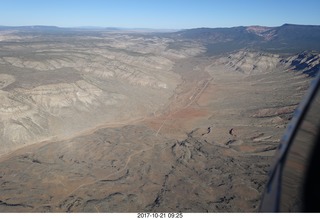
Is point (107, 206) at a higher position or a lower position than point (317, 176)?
lower

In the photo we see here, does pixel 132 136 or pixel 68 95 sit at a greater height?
pixel 68 95

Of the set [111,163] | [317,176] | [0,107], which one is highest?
[317,176]

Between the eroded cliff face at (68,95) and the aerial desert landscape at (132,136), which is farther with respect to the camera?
the eroded cliff face at (68,95)

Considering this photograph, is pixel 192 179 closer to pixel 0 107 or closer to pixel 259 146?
pixel 259 146

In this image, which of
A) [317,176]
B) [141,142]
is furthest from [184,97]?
[317,176]

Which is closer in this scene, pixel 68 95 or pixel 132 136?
pixel 132 136

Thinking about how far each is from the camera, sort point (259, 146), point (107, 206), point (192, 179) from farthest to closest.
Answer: point (259, 146) → point (192, 179) → point (107, 206)

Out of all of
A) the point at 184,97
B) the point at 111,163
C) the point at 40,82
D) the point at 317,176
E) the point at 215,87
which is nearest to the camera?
the point at 317,176

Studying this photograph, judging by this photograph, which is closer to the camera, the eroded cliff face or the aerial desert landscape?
the aerial desert landscape
